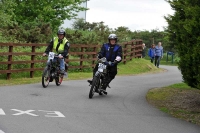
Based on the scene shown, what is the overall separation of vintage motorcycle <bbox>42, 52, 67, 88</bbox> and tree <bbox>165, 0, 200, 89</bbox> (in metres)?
4.43

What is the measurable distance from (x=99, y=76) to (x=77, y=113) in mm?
3293

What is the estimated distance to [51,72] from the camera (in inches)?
632

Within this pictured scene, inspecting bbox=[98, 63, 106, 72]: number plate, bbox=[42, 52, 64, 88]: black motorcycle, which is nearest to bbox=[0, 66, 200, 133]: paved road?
bbox=[42, 52, 64, 88]: black motorcycle

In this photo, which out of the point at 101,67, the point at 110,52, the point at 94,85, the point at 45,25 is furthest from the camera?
the point at 45,25

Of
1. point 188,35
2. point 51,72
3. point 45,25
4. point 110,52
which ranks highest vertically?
point 45,25

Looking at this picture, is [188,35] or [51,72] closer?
[188,35]

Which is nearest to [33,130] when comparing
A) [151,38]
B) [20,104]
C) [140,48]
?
[20,104]

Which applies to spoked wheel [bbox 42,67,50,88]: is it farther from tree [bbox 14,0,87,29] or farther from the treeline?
tree [bbox 14,0,87,29]

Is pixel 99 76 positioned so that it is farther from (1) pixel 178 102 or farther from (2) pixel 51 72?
(2) pixel 51 72

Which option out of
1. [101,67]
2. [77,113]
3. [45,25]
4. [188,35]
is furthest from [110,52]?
[45,25]

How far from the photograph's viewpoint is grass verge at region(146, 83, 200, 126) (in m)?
11.6

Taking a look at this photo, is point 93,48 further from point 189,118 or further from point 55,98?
point 189,118

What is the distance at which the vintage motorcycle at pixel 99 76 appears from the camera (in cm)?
1347

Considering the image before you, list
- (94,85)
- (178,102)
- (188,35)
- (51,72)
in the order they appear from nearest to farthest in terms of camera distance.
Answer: (188,35)
(94,85)
(178,102)
(51,72)
